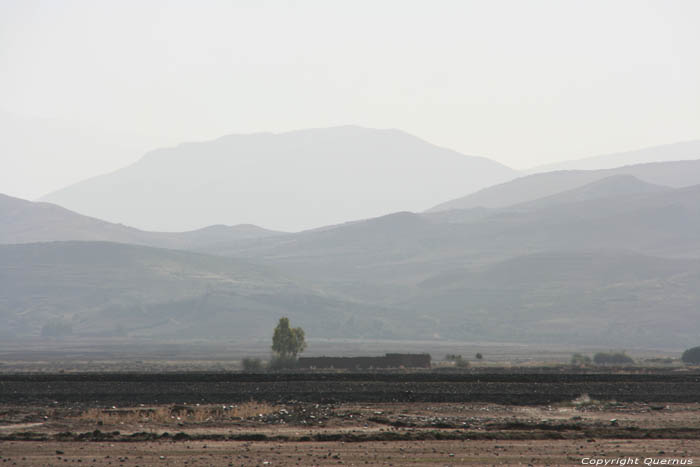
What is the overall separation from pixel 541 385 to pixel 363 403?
12.8m

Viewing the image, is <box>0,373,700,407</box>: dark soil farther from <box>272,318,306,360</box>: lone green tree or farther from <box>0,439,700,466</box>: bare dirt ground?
<box>272,318,306,360</box>: lone green tree

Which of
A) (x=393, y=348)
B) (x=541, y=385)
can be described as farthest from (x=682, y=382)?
(x=393, y=348)

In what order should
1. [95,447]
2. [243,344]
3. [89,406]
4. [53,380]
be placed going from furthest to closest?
[243,344] → [53,380] → [89,406] → [95,447]

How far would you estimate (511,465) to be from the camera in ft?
73.1

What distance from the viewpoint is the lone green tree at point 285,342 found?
78.9m

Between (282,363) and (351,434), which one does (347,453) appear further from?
(282,363)

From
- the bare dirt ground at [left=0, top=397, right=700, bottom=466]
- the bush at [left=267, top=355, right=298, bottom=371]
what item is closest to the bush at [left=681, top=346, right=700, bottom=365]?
the bush at [left=267, top=355, right=298, bottom=371]

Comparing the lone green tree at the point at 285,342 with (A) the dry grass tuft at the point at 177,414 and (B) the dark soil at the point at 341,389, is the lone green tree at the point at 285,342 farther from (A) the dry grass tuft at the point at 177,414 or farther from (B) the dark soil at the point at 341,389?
(A) the dry grass tuft at the point at 177,414

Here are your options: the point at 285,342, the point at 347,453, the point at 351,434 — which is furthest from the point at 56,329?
the point at 347,453

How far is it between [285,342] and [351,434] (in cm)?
5158

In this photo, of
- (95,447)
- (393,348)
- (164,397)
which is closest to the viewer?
(95,447)

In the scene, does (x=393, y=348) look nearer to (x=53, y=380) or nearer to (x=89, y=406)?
(x=53, y=380)

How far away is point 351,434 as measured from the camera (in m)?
28.2

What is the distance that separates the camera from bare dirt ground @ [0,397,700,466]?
23.8 metres
